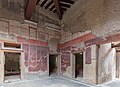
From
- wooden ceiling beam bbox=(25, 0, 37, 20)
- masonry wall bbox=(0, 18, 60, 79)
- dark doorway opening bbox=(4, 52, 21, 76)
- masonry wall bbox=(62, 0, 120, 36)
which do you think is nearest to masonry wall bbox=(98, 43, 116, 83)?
masonry wall bbox=(62, 0, 120, 36)

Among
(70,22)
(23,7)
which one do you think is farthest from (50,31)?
(23,7)

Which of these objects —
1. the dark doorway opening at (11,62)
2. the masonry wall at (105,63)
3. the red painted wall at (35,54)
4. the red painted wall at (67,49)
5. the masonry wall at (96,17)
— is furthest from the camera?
the dark doorway opening at (11,62)

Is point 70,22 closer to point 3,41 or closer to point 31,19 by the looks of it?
point 31,19

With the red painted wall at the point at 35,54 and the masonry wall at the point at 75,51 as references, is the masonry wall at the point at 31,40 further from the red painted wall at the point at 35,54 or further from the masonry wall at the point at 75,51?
the masonry wall at the point at 75,51

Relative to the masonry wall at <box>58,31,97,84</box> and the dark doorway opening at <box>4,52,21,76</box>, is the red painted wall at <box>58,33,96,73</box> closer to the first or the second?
the masonry wall at <box>58,31,97,84</box>

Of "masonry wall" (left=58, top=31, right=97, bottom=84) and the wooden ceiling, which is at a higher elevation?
the wooden ceiling

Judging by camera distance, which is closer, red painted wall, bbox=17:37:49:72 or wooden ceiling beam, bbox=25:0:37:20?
wooden ceiling beam, bbox=25:0:37:20

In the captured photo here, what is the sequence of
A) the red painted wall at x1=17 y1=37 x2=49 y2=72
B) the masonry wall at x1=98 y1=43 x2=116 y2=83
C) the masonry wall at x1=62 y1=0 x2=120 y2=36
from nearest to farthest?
the masonry wall at x1=62 y1=0 x2=120 y2=36 → the masonry wall at x1=98 y1=43 x2=116 y2=83 → the red painted wall at x1=17 y1=37 x2=49 y2=72

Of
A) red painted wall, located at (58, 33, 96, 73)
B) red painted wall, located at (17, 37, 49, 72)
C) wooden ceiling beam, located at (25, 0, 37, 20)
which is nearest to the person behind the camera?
wooden ceiling beam, located at (25, 0, 37, 20)

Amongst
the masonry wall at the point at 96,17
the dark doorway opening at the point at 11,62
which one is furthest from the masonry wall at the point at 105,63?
the dark doorway opening at the point at 11,62

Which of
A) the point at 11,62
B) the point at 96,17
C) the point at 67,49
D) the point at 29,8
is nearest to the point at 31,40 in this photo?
the point at 29,8

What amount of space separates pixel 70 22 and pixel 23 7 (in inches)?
112

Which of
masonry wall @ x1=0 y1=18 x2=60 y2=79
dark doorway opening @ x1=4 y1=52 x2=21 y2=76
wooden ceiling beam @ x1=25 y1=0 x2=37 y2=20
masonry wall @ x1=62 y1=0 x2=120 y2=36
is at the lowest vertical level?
dark doorway opening @ x1=4 y1=52 x2=21 y2=76

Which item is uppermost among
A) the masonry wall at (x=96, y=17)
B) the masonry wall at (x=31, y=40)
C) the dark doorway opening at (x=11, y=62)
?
the masonry wall at (x=96, y=17)
